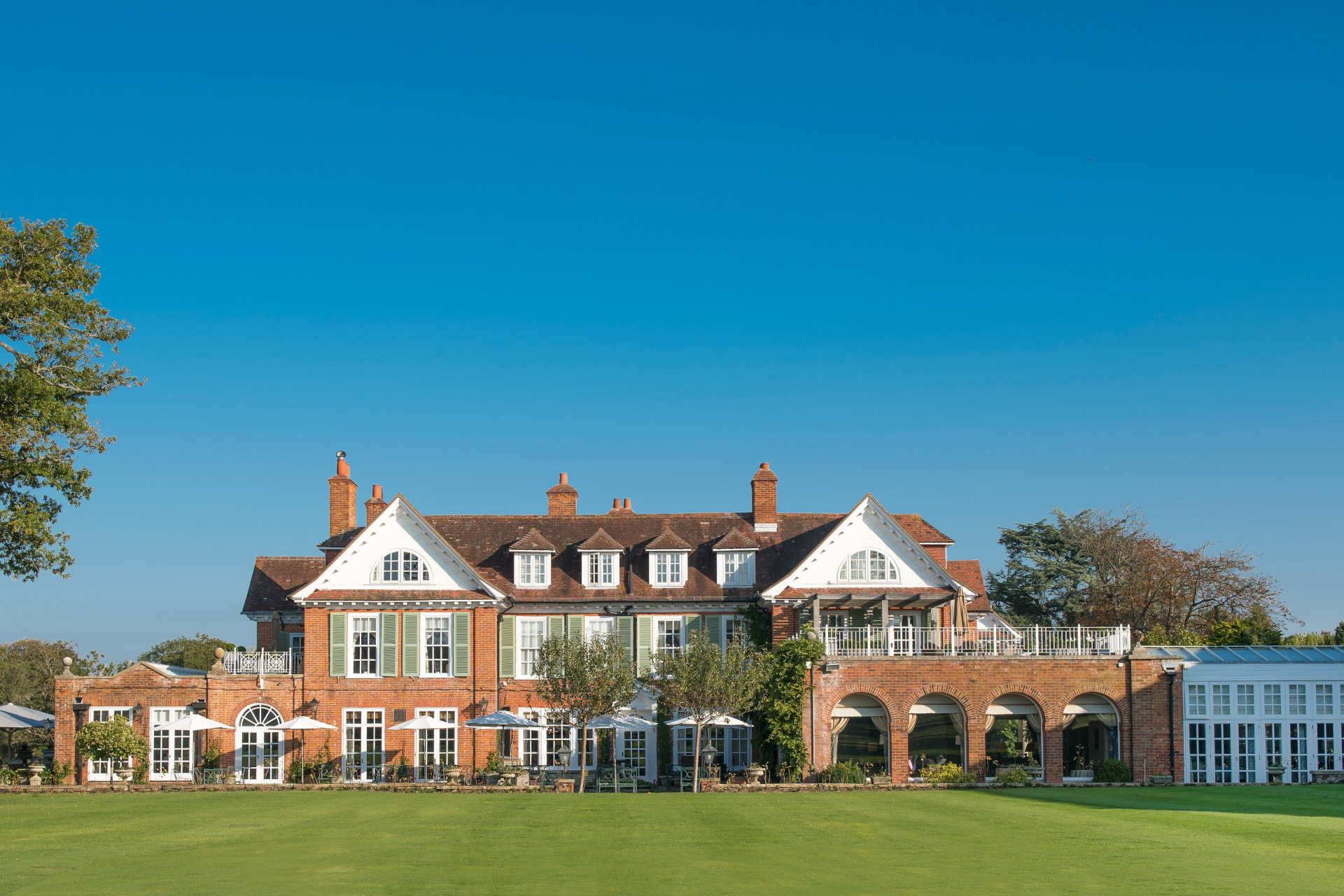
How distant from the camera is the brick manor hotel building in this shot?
3412cm

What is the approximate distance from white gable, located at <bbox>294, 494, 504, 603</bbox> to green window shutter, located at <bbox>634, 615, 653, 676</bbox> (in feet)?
14.8

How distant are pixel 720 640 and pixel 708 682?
634 cm

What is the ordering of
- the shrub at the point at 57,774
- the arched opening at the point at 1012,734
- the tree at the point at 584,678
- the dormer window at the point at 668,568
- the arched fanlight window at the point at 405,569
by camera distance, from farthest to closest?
the dormer window at the point at 668,568, the arched fanlight window at the point at 405,569, the shrub at the point at 57,774, the arched opening at the point at 1012,734, the tree at the point at 584,678

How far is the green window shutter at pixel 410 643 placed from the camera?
37500mm

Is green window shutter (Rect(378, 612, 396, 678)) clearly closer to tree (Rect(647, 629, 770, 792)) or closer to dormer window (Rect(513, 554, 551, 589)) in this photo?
dormer window (Rect(513, 554, 551, 589))

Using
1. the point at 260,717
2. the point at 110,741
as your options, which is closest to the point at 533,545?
the point at 260,717

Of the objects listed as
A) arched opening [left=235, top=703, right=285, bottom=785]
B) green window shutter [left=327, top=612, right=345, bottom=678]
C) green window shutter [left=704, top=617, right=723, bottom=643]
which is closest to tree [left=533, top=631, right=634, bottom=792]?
green window shutter [left=704, top=617, right=723, bottom=643]

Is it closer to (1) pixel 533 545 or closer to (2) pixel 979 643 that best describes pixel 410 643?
(1) pixel 533 545

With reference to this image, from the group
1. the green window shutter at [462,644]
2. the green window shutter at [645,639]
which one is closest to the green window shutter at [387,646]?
the green window shutter at [462,644]

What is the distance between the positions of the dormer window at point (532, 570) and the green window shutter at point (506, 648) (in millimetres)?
1295

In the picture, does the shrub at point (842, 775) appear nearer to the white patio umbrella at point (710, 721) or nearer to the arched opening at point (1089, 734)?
the white patio umbrella at point (710, 721)

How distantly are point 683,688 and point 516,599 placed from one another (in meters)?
8.17

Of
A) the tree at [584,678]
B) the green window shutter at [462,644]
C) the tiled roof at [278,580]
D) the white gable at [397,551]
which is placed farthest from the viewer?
the tiled roof at [278,580]

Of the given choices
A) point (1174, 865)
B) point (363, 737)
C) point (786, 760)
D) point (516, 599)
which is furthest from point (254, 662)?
point (1174, 865)
